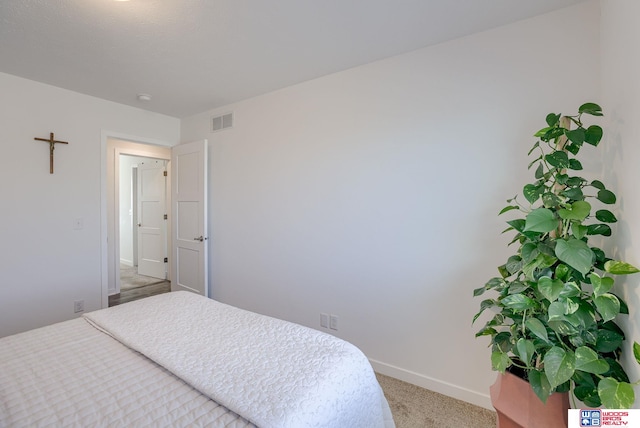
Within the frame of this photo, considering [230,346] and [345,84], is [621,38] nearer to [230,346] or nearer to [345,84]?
[345,84]

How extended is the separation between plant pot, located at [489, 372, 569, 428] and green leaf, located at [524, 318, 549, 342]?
32cm

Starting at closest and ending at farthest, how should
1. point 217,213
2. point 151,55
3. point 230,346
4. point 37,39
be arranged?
point 230,346 → point 37,39 → point 151,55 → point 217,213

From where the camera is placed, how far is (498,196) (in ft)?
5.95

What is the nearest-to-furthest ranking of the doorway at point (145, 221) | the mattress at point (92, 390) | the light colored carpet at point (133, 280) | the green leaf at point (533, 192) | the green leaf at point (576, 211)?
1. the mattress at point (92, 390)
2. the green leaf at point (576, 211)
3. the green leaf at point (533, 192)
4. the light colored carpet at point (133, 280)
5. the doorway at point (145, 221)

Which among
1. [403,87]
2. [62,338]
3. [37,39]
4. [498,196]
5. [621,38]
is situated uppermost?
[37,39]

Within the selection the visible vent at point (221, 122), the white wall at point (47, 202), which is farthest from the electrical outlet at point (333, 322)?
the white wall at point (47, 202)

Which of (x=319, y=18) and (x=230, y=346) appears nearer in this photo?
(x=230, y=346)

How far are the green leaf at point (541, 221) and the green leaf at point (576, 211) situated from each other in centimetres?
4

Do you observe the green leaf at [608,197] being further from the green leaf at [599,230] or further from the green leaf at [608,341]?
the green leaf at [608,341]

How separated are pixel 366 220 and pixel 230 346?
1.36 m

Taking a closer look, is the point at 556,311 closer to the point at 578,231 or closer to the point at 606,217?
the point at 578,231

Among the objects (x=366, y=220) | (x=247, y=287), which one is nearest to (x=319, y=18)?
(x=366, y=220)

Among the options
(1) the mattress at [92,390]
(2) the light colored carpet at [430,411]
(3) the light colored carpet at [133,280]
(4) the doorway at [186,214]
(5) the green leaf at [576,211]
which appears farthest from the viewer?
(3) the light colored carpet at [133,280]

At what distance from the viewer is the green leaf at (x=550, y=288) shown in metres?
1.08
